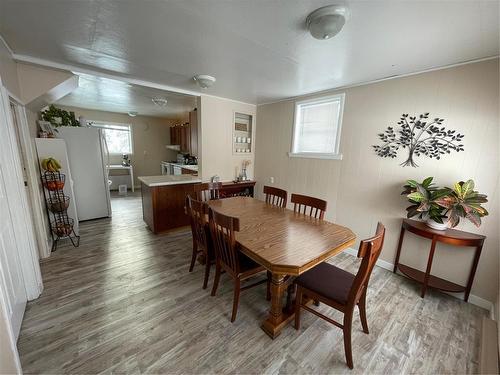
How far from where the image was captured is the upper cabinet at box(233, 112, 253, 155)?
13.0ft

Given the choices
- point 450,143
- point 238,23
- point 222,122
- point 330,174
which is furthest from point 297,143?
point 238,23

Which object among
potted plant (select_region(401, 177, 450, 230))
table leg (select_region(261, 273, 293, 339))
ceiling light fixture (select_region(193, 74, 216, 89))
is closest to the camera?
table leg (select_region(261, 273, 293, 339))

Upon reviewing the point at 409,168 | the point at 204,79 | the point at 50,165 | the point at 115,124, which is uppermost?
the point at 204,79

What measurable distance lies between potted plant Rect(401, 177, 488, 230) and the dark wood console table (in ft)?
0.34

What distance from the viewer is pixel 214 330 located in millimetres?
1623

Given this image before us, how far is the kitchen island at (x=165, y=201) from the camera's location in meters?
3.12

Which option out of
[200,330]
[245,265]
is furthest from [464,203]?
[200,330]

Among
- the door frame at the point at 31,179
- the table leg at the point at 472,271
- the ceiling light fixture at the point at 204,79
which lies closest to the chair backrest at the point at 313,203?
the table leg at the point at 472,271

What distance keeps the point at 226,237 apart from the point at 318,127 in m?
2.50

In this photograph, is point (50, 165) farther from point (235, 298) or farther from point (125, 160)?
point (125, 160)

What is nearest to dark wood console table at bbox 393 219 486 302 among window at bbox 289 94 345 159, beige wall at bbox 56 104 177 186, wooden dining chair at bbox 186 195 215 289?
window at bbox 289 94 345 159

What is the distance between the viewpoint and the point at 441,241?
194cm

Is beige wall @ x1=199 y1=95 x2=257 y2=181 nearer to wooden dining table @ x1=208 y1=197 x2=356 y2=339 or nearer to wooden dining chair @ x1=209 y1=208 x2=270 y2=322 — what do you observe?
wooden dining table @ x1=208 y1=197 x2=356 y2=339

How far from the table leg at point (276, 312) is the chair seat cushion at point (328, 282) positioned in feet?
0.53
